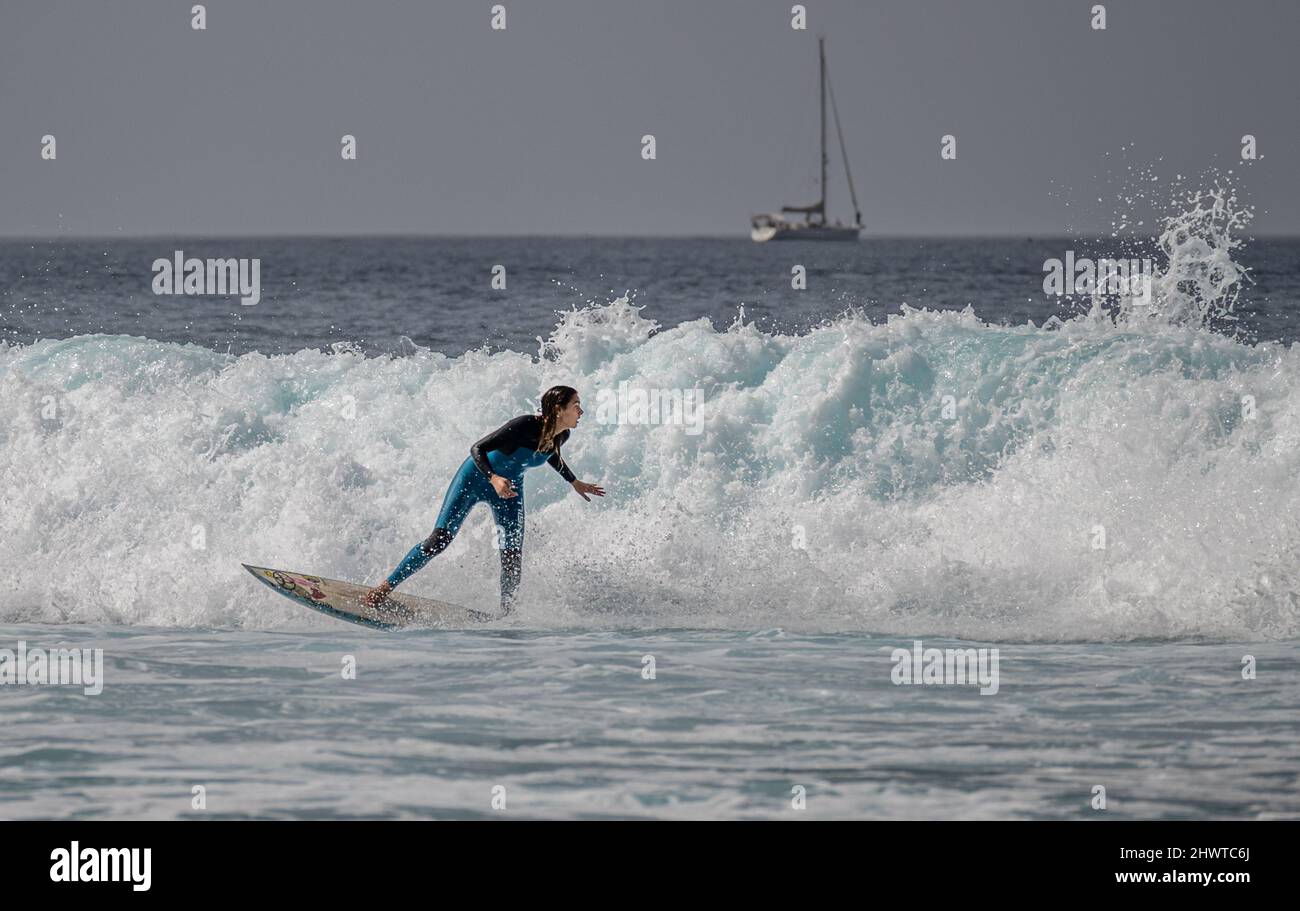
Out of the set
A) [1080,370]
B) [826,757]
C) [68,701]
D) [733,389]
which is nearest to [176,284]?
[733,389]

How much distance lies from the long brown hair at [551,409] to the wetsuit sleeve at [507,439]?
8 centimetres

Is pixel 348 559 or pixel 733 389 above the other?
pixel 733 389

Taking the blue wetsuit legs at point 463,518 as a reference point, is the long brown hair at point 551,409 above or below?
above

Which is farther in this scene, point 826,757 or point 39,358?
point 39,358

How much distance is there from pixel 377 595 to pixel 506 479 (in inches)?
49.9

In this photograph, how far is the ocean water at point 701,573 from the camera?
707 cm

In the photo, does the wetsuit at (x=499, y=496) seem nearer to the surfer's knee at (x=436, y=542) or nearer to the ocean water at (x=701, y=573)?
the surfer's knee at (x=436, y=542)

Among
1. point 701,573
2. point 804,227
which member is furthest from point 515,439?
point 804,227

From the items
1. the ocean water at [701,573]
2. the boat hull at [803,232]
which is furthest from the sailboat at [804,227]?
the ocean water at [701,573]

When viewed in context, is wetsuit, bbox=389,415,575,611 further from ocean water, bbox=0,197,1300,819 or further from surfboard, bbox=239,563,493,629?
ocean water, bbox=0,197,1300,819

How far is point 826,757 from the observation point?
726 centimetres
